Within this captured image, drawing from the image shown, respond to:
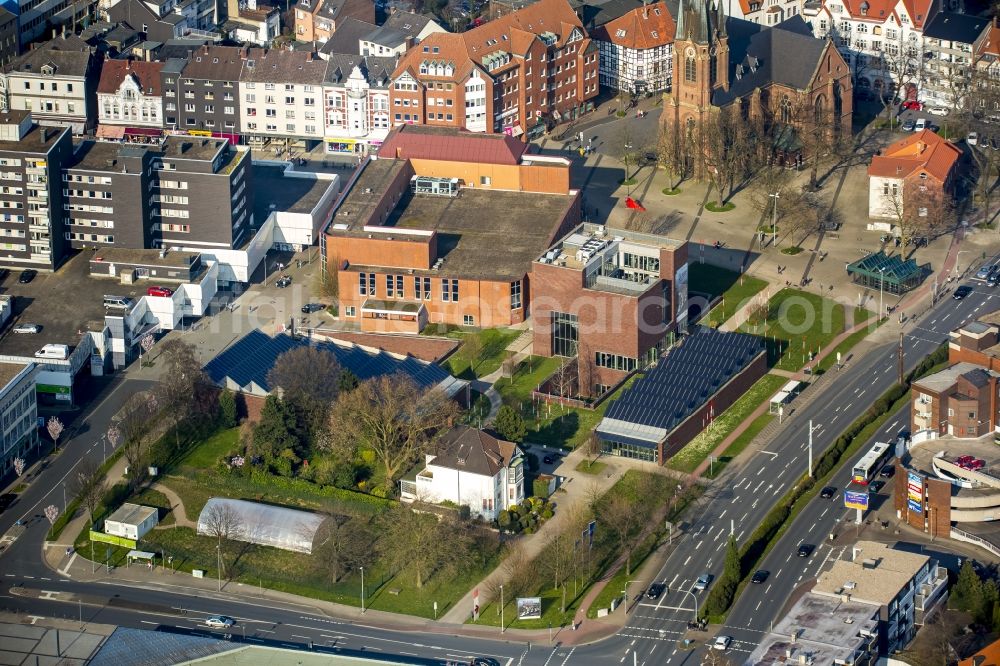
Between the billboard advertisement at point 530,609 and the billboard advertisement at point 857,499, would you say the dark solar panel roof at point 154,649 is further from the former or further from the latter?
the billboard advertisement at point 857,499

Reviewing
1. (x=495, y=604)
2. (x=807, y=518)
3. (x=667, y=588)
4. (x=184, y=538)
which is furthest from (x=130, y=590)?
(x=807, y=518)

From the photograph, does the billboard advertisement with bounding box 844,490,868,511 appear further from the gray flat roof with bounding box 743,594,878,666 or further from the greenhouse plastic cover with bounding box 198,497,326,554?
the greenhouse plastic cover with bounding box 198,497,326,554

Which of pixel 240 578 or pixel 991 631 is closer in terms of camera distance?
pixel 991 631

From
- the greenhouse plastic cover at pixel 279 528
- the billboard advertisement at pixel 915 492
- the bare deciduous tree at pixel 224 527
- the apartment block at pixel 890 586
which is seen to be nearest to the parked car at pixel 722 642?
the apartment block at pixel 890 586

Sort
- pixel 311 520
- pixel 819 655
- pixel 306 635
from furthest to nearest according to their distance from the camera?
pixel 311 520, pixel 306 635, pixel 819 655

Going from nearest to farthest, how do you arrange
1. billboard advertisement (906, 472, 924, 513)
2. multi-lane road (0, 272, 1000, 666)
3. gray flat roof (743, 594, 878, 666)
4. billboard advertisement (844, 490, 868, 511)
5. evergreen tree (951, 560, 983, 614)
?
gray flat roof (743, 594, 878, 666), multi-lane road (0, 272, 1000, 666), evergreen tree (951, 560, 983, 614), billboard advertisement (906, 472, 924, 513), billboard advertisement (844, 490, 868, 511)

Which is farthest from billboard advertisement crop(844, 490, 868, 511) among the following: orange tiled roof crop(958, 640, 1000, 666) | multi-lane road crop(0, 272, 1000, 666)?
orange tiled roof crop(958, 640, 1000, 666)

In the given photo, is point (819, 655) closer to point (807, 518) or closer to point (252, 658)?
point (807, 518)
